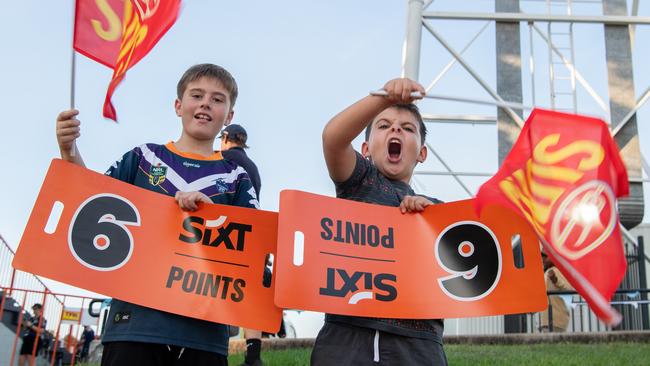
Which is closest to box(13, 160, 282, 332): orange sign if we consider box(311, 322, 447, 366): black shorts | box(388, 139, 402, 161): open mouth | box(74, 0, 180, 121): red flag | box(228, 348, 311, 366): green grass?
box(311, 322, 447, 366): black shorts

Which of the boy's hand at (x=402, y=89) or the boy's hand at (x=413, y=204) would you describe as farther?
the boy's hand at (x=413, y=204)

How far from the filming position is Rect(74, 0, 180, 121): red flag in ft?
9.22

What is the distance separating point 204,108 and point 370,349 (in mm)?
1157

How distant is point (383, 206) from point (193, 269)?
764 millimetres

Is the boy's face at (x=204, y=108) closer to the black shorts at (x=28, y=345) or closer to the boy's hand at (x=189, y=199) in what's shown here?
the boy's hand at (x=189, y=199)

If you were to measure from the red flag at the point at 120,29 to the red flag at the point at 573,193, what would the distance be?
1.36 meters

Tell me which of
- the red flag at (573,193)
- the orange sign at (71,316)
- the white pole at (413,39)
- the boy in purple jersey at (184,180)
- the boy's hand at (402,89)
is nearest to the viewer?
the red flag at (573,193)

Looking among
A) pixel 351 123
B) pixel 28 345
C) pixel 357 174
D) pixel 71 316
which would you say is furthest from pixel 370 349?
pixel 28 345

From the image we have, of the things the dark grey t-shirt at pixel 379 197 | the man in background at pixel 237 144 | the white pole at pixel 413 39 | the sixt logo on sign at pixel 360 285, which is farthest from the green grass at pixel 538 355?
the white pole at pixel 413 39

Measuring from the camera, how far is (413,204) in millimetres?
2936

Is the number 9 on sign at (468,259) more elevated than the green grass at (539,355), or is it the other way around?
the number 9 on sign at (468,259)

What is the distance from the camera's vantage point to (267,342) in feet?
23.5

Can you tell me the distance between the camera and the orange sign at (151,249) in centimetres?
269

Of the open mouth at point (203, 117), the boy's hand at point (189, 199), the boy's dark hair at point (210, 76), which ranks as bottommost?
the boy's hand at point (189, 199)
